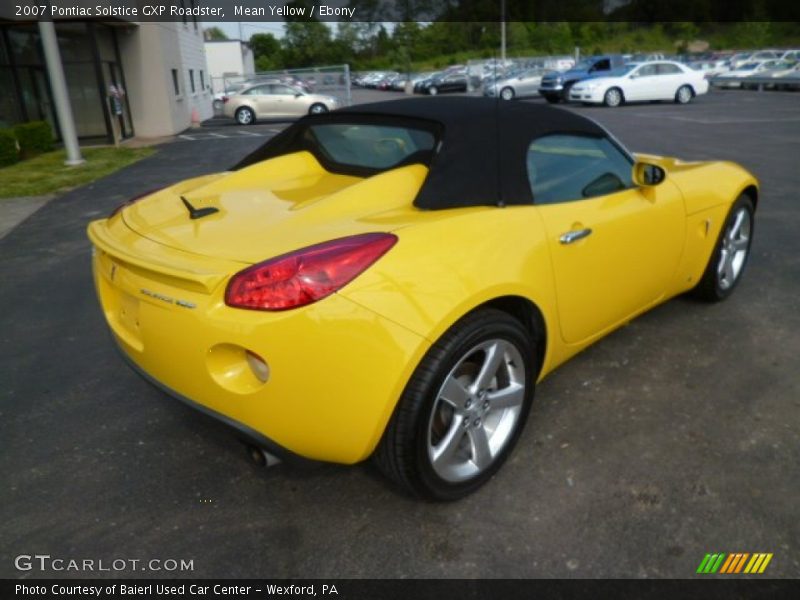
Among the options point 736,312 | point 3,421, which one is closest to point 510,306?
point 736,312

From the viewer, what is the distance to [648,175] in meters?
3.05

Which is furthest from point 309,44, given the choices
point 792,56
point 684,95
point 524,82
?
point 684,95

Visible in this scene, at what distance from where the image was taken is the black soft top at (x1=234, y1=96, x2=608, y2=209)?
243cm

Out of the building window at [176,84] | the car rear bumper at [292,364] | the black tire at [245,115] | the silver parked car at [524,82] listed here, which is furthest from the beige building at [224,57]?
the car rear bumper at [292,364]

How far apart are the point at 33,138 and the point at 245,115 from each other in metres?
9.57

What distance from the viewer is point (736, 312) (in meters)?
3.96

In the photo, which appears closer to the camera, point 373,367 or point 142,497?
point 373,367

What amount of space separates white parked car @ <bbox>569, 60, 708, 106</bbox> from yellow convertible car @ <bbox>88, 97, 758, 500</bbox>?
68.8 feet

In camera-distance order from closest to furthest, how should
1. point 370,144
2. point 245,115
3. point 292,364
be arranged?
1. point 292,364
2. point 370,144
3. point 245,115

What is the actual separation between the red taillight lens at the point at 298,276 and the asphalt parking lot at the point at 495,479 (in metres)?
0.62

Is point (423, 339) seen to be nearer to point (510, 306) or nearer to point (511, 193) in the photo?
point (510, 306)

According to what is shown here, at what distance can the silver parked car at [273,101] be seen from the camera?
22156 mm

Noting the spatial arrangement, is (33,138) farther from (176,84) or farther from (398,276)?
(398,276)

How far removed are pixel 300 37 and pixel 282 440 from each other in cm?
7325
